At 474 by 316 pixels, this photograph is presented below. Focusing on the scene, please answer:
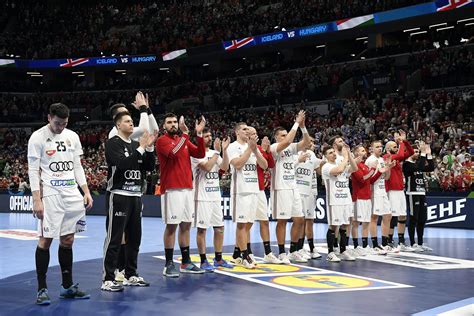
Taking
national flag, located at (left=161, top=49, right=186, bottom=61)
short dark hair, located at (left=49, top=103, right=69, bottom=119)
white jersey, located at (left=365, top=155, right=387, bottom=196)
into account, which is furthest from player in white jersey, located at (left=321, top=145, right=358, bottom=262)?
national flag, located at (left=161, top=49, right=186, bottom=61)

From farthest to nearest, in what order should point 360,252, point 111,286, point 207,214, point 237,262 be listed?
point 360,252
point 237,262
point 207,214
point 111,286

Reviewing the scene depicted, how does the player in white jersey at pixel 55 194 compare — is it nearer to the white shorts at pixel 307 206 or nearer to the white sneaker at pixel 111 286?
the white sneaker at pixel 111 286

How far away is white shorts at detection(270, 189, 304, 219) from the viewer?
1025cm

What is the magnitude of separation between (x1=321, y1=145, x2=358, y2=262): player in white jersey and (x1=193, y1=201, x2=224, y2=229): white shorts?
83.2 inches

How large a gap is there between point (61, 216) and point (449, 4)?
22723 millimetres

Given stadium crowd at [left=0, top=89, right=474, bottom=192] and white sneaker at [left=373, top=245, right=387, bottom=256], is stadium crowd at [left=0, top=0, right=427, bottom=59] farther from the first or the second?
white sneaker at [left=373, top=245, right=387, bottom=256]

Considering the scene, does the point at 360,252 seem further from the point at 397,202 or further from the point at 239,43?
the point at 239,43

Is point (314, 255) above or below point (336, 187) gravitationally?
below

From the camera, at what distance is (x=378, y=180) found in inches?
469

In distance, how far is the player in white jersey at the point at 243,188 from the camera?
9.60m

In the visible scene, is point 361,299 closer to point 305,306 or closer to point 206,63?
point 305,306

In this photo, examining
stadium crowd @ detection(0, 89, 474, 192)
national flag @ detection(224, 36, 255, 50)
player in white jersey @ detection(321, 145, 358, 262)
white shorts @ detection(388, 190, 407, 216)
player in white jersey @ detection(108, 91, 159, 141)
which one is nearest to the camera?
player in white jersey @ detection(108, 91, 159, 141)

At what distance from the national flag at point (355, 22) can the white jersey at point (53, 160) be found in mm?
24516

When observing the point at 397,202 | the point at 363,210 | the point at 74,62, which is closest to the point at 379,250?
the point at 363,210
